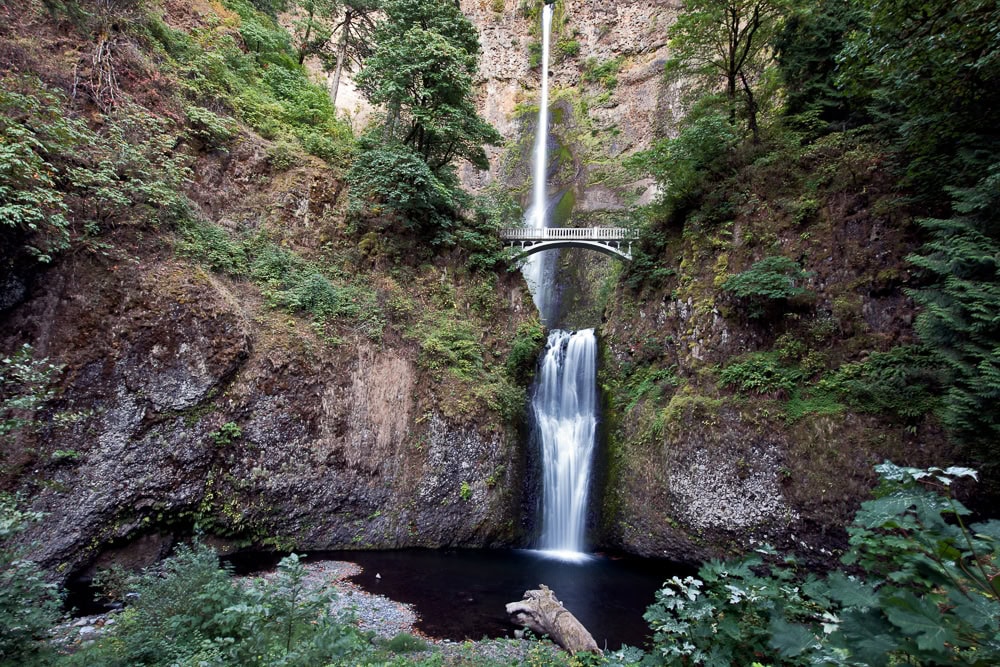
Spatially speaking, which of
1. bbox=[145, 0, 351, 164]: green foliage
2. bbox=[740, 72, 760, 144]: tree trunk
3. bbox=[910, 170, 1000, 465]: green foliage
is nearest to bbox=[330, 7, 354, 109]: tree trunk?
bbox=[145, 0, 351, 164]: green foliage

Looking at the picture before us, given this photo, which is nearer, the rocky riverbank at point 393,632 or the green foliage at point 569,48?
the rocky riverbank at point 393,632

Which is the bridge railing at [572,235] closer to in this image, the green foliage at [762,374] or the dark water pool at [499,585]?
the green foliage at [762,374]

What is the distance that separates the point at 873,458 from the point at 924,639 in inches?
311

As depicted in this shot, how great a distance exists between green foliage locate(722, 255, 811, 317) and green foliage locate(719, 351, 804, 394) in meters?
1.06

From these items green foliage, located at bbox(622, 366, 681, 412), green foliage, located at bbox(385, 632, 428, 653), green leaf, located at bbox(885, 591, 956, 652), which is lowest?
green foliage, located at bbox(385, 632, 428, 653)

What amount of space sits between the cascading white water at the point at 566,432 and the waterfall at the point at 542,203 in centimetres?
625

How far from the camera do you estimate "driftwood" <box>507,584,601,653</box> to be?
6.32m

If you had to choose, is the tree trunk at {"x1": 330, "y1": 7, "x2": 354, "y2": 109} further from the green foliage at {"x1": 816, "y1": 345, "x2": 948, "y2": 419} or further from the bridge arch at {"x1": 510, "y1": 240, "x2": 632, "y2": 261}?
the green foliage at {"x1": 816, "y1": 345, "x2": 948, "y2": 419}

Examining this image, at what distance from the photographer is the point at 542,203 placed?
27000mm

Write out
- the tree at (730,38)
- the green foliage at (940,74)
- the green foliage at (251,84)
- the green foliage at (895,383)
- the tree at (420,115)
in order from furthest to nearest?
the tree at (420,115) < the tree at (730,38) < the green foliage at (251,84) < the green foliage at (895,383) < the green foliage at (940,74)

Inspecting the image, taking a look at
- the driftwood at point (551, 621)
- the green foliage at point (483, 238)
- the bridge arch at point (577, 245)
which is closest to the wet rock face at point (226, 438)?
the driftwood at point (551, 621)

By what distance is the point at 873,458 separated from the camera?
739cm

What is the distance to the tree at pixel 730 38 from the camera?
12.2 m

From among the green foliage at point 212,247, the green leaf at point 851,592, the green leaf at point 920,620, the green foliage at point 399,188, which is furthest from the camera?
the green foliage at point 399,188
